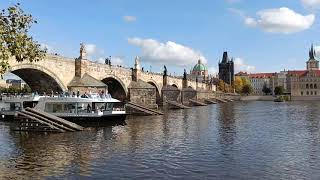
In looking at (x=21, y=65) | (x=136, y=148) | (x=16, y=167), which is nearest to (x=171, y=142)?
(x=136, y=148)

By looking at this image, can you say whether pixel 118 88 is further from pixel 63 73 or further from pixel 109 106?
pixel 109 106

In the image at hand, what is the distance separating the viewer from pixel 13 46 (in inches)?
590

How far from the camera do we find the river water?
61.6ft

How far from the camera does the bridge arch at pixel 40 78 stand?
46500 mm

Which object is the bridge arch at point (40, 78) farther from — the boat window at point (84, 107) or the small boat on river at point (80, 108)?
the boat window at point (84, 107)

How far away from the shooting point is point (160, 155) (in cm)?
2341

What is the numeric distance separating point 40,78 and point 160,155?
31469 millimetres

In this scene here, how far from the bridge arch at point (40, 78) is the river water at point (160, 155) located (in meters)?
12.8

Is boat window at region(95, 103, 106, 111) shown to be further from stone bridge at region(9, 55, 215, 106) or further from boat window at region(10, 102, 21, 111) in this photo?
boat window at region(10, 102, 21, 111)

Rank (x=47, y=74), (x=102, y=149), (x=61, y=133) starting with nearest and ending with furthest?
(x=102, y=149) < (x=61, y=133) < (x=47, y=74)

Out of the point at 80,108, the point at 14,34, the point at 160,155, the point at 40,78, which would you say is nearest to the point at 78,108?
the point at 80,108

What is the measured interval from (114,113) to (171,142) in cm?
1431

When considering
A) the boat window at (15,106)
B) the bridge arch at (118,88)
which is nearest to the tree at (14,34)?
the boat window at (15,106)

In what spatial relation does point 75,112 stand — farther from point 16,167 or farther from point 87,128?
point 16,167
